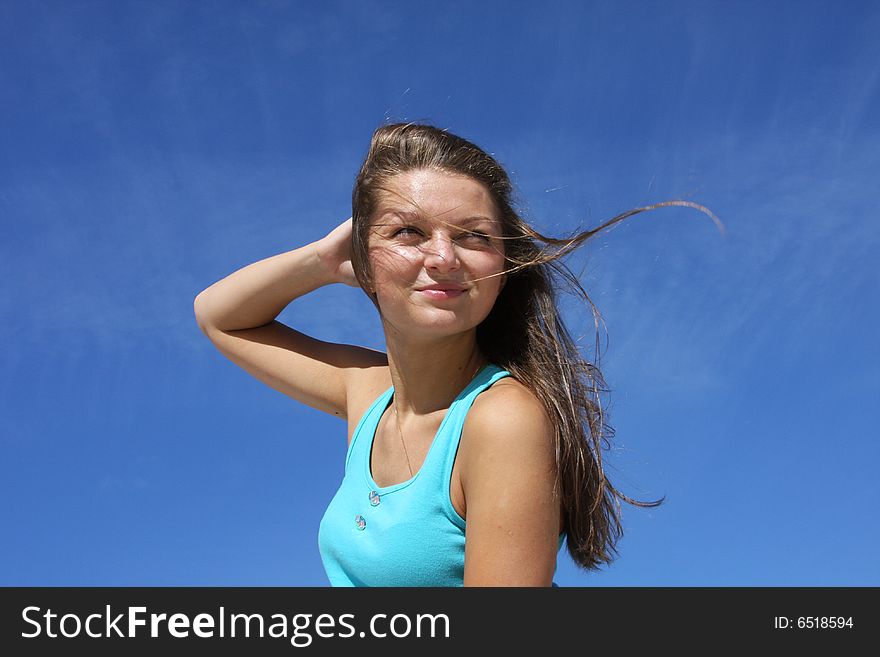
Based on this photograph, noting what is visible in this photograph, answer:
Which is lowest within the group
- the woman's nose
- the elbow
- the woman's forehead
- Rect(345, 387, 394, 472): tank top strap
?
Rect(345, 387, 394, 472): tank top strap

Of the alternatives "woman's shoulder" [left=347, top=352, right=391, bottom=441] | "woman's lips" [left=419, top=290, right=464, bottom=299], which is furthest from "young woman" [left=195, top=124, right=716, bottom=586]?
"woman's shoulder" [left=347, top=352, right=391, bottom=441]

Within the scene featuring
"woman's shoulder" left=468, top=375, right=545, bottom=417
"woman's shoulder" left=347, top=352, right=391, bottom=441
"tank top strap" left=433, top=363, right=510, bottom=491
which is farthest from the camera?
"woman's shoulder" left=347, top=352, right=391, bottom=441

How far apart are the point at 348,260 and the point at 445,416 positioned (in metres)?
1.29

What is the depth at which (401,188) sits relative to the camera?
384 cm

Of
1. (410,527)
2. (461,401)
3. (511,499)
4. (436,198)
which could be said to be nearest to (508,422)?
(511,499)

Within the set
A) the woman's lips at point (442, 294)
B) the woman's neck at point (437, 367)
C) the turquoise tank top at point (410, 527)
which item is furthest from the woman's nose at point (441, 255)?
the turquoise tank top at point (410, 527)

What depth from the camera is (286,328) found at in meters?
5.25

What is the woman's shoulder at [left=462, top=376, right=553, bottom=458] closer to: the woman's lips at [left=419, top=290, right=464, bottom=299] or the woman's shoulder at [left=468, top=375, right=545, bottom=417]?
the woman's shoulder at [left=468, top=375, right=545, bottom=417]

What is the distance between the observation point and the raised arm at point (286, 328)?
479 centimetres

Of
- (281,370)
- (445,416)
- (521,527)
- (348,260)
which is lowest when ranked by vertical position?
(521,527)

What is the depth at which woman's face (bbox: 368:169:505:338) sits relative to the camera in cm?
364
